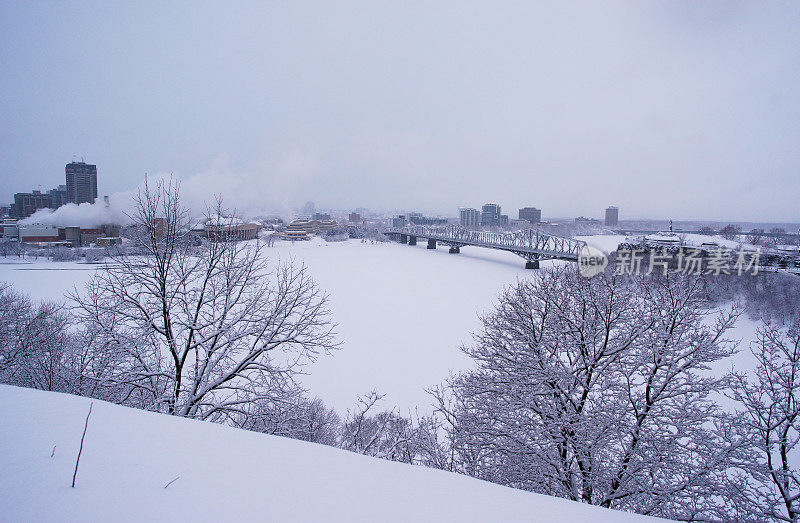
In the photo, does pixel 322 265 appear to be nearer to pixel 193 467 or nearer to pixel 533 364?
pixel 533 364

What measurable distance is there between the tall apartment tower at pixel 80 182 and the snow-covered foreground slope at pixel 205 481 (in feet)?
279

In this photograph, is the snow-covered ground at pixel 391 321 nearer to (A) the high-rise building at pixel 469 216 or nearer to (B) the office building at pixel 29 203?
(B) the office building at pixel 29 203

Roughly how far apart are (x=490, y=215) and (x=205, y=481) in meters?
172

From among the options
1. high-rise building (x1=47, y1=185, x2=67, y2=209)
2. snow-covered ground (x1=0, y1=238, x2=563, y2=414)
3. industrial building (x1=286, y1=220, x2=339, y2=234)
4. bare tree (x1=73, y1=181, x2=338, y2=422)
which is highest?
high-rise building (x1=47, y1=185, x2=67, y2=209)

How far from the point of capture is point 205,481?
259 centimetres

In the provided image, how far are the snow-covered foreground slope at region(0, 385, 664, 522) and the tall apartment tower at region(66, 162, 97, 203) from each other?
3345 inches

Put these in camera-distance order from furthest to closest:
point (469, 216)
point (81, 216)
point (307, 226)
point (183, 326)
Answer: point (469, 216) → point (307, 226) → point (81, 216) → point (183, 326)

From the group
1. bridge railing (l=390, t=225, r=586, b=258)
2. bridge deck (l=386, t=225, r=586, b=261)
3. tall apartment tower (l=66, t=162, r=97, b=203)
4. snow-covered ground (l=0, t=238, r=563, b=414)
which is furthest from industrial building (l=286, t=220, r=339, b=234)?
snow-covered ground (l=0, t=238, r=563, b=414)

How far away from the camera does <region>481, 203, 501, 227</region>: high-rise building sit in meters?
166

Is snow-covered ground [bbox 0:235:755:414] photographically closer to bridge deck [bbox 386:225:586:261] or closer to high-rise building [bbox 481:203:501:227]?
bridge deck [bbox 386:225:586:261]

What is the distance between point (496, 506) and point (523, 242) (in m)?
65.4

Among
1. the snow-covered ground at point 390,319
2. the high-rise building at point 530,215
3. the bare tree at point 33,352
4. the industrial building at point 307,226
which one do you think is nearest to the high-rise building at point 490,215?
the high-rise building at point 530,215

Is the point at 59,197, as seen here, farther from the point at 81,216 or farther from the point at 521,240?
the point at 521,240

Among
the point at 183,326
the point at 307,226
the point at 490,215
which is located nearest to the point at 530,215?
the point at 490,215
